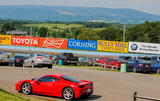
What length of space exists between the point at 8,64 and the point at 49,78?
65.4 feet

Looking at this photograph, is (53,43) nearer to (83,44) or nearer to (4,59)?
(83,44)

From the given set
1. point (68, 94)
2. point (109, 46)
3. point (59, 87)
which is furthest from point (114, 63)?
point (109, 46)

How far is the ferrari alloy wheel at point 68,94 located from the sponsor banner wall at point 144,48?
42792 millimetres

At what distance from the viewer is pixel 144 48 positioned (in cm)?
5509

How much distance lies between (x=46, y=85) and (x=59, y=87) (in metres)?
0.78

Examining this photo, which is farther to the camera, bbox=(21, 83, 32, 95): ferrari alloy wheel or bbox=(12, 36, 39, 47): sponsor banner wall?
bbox=(12, 36, 39, 47): sponsor banner wall

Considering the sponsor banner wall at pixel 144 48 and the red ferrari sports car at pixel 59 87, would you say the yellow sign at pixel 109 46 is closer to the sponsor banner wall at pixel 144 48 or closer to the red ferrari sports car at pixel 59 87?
the sponsor banner wall at pixel 144 48

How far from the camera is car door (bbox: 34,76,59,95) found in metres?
14.1

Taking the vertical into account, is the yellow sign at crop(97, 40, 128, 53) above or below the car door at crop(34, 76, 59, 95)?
above

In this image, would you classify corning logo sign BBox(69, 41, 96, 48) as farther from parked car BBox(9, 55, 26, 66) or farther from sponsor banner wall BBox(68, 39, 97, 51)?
parked car BBox(9, 55, 26, 66)

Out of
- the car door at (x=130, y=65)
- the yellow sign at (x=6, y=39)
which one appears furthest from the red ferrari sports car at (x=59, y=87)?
the yellow sign at (x=6, y=39)

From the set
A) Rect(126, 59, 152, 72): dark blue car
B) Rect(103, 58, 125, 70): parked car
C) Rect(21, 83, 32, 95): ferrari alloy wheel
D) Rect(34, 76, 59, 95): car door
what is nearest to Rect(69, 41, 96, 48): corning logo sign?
Rect(103, 58, 125, 70): parked car

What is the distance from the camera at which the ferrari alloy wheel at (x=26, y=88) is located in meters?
14.8

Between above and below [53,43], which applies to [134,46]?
below
